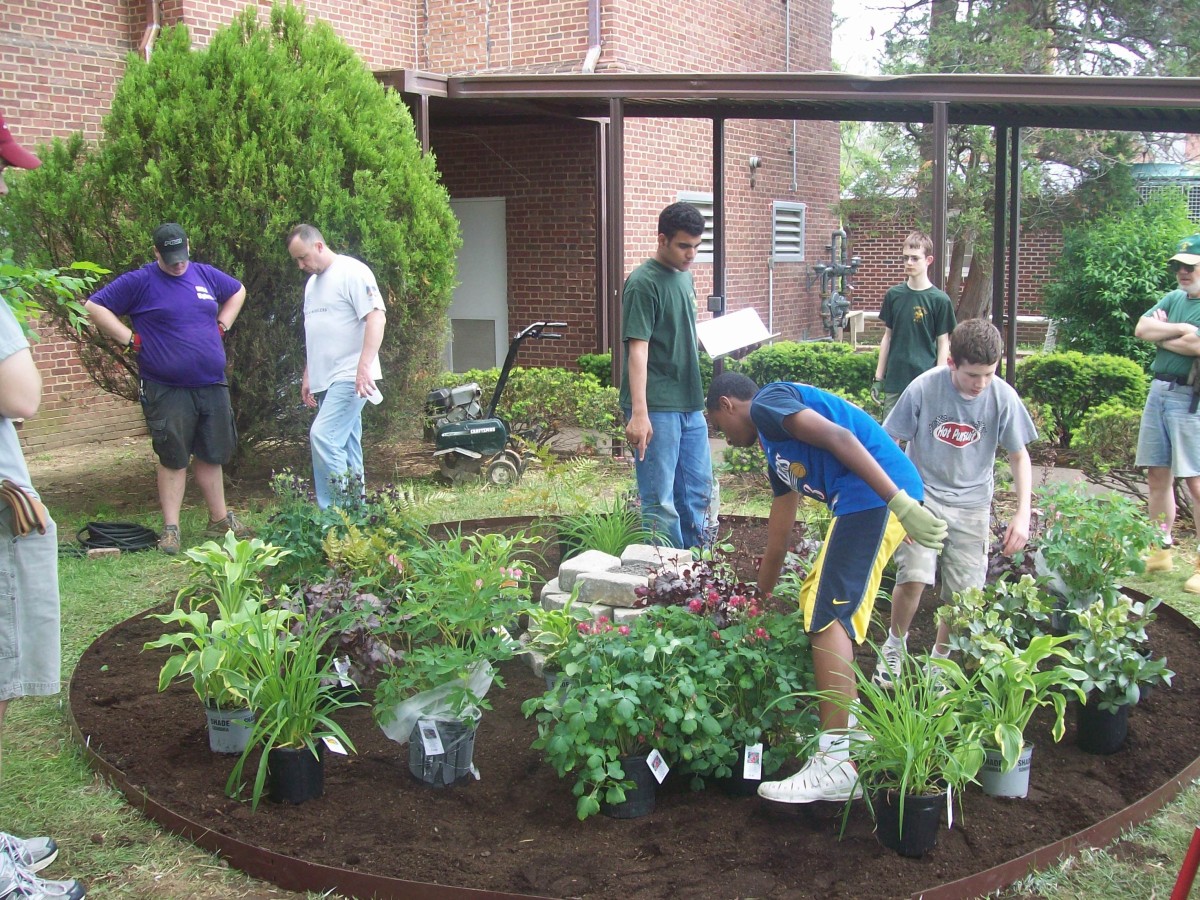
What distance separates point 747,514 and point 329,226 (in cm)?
373

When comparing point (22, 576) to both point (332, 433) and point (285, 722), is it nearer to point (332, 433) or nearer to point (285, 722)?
point (285, 722)

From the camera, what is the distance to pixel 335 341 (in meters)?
6.92

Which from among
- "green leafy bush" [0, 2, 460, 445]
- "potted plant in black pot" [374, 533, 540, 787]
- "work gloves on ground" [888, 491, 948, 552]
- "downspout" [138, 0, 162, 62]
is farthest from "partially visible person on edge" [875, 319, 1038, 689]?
"downspout" [138, 0, 162, 62]

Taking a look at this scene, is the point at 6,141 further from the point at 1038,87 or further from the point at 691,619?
the point at 1038,87

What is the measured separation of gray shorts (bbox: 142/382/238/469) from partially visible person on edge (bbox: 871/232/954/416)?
4417 mm

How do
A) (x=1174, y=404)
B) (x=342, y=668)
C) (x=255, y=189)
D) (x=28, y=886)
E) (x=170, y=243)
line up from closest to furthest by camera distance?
(x=28, y=886) < (x=342, y=668) < (x=1174, y=404) < (x=170, y=243) < (x=255, y=189)

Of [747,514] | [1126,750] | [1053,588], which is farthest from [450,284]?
[1126,750]

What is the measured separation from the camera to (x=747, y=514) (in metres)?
8.00

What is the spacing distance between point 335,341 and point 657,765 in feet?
13.5

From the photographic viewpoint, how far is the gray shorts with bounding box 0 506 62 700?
10.6 ft

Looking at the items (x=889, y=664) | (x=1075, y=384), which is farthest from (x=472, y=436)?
(x=1075, y=384)

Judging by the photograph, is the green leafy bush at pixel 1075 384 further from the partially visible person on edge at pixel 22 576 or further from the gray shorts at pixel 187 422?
the partially visible person on edge at pixel 22 576

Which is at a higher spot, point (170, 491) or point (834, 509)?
point (834, 509)

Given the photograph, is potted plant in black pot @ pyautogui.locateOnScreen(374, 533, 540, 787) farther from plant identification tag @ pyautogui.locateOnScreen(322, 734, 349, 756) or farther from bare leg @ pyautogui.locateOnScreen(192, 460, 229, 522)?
bare leg @ pyautogui.locateOnScreen(192, 460, 229, 522)
